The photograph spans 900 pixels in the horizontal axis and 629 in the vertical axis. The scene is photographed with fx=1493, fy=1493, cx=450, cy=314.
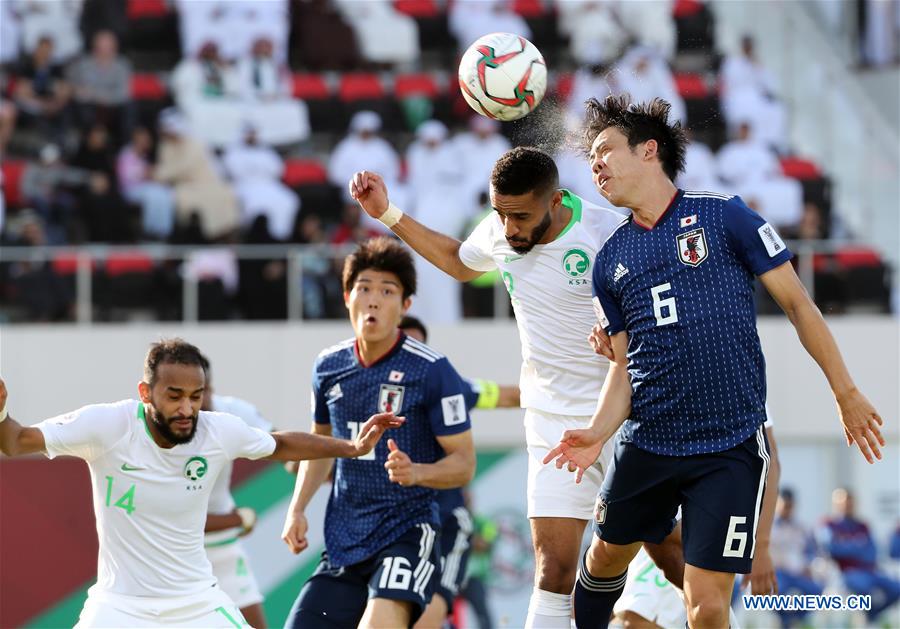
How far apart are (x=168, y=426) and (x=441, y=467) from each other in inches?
50.7

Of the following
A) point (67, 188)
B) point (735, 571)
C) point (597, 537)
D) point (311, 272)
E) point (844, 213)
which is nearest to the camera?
point (735, 571)

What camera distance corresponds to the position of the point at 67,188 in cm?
1638

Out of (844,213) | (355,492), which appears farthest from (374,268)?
(844,213)

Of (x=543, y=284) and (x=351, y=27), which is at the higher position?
(x=351, y=27)

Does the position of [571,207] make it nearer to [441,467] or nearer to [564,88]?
[441,467]

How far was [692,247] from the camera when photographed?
617 centimetres

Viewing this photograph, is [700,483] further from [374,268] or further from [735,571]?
[374,268]

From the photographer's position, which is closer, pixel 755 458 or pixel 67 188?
pixel 755 458

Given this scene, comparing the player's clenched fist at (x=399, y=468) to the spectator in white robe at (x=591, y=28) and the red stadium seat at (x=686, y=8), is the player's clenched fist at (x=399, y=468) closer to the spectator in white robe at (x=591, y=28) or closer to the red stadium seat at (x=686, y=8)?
the spectator in white robe at (x=591, y=28)

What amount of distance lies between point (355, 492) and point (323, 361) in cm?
70

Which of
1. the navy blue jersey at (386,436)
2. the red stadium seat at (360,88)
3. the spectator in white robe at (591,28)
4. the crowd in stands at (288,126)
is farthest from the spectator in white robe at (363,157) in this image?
the navy blue jersey at (386,436)

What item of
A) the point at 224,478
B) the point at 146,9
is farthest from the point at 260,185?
the point at 224,478

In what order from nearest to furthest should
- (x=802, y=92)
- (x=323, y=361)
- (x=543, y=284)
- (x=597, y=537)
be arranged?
(x=597, y=537), (x=543, y=284), (x=323, y=361), (x=802, y=92)

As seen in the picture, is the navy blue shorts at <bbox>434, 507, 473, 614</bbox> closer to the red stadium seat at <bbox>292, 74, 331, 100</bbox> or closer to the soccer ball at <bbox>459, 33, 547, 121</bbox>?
the soccer ball at <bbox>459, 33, 547, 121</bbox>
